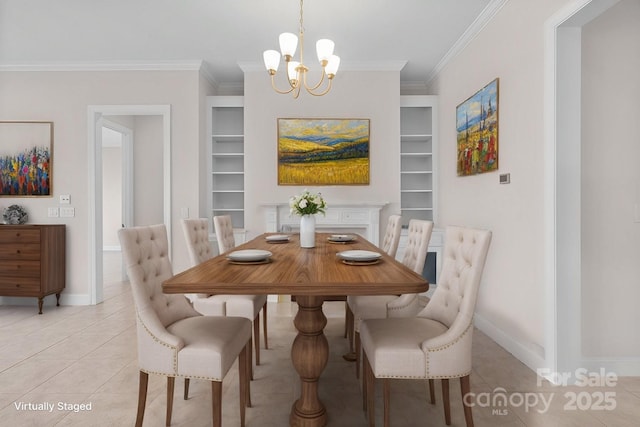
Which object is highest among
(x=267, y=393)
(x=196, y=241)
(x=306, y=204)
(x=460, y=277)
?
(x=306, y=204)

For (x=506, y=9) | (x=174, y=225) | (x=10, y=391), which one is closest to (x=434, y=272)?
(x=506, y=9)

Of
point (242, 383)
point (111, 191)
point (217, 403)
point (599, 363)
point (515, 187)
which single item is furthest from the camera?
point (111, 191)

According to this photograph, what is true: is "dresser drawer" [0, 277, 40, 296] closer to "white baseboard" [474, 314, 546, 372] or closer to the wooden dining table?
the wooden dining table

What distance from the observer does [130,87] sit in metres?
4.34

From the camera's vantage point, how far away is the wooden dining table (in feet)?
4.38

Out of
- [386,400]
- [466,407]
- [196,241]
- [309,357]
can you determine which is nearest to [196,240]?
[196,241]

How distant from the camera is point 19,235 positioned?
3.89 m

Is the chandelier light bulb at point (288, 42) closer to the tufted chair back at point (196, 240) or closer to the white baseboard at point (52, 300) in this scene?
the tufted chair back at point (196, 240)

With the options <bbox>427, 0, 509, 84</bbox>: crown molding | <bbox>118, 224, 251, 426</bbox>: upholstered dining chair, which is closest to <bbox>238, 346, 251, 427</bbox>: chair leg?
<bbox>118, 224, 251, 426</bbox>: upholstered dining chair

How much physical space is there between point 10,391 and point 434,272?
4.18m

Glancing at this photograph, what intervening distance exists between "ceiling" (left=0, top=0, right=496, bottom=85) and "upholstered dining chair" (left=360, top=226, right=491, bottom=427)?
7.90ft

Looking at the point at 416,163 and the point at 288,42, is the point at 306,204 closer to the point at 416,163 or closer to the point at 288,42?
the point at 288,42

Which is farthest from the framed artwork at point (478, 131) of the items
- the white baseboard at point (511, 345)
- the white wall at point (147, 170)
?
the white wall at point (147, 170)

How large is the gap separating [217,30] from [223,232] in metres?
→ 2.04
